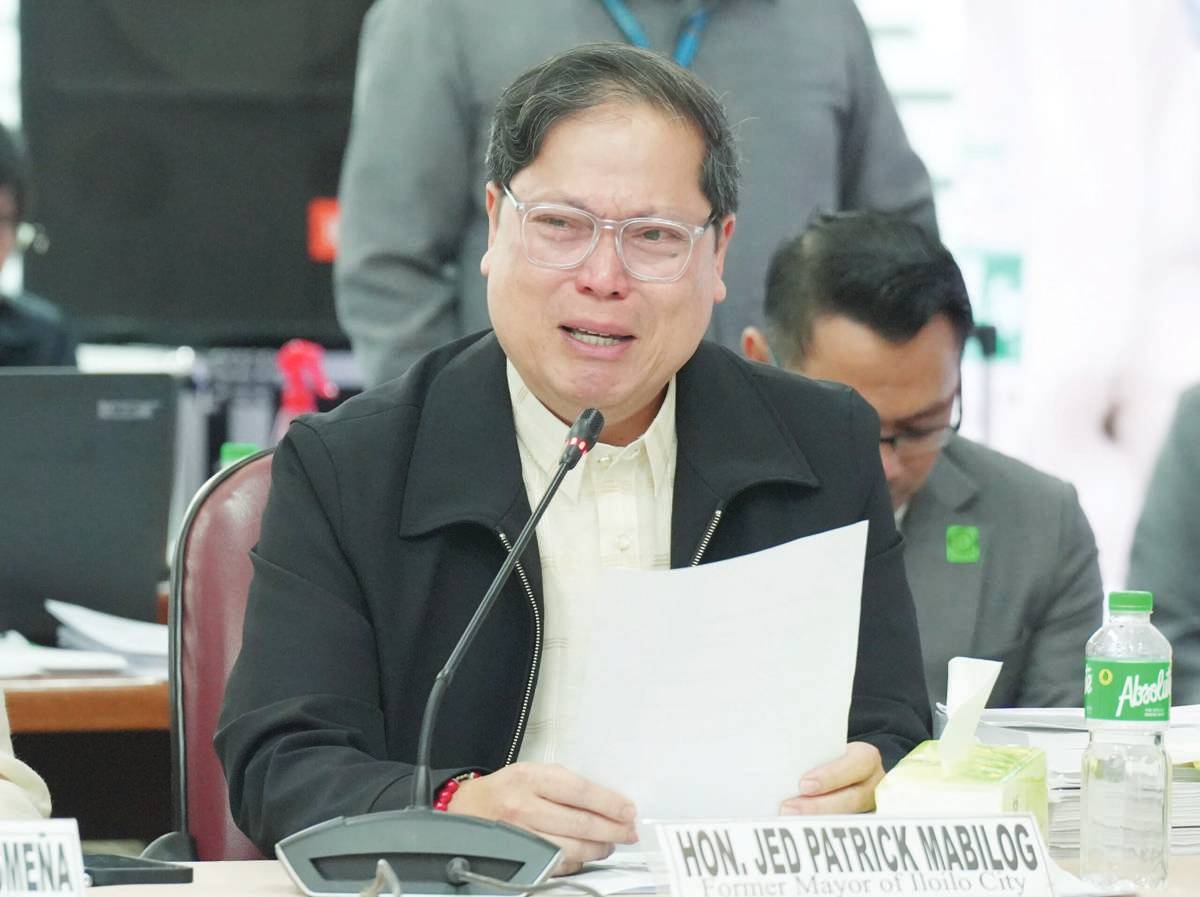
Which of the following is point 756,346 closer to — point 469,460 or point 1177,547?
point 1177,547

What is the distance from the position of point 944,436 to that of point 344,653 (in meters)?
0.93

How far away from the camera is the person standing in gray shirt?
9.22 ft

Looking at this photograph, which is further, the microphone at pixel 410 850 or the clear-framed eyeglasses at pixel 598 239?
the clear-framed eyeglasses at pixel 598 239

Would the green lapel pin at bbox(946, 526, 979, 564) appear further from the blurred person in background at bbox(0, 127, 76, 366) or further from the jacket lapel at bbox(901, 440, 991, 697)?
the blurred person in background at bbox(0, 127, 76, 366)

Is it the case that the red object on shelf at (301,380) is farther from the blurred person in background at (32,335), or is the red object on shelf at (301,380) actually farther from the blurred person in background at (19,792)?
the blurred person in background at (19,792)

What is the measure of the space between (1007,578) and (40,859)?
54.7 inches

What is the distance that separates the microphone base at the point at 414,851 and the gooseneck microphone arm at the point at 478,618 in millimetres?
31

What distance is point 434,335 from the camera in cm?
289

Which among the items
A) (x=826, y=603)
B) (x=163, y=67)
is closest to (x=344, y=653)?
(x=826, y=603)

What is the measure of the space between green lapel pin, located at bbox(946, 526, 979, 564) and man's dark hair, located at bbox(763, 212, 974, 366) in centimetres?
22

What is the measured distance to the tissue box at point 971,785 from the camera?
1.29 m

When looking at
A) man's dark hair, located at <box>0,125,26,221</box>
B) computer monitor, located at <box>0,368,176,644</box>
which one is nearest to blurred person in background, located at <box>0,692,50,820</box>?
computer monitor, located at <box>0,368,176,644</box>

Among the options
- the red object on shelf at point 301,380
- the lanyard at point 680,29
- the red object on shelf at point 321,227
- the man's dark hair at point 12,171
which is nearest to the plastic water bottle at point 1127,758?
the lanyard at point 680,29

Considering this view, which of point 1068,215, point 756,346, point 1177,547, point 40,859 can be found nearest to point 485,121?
point 756,346
